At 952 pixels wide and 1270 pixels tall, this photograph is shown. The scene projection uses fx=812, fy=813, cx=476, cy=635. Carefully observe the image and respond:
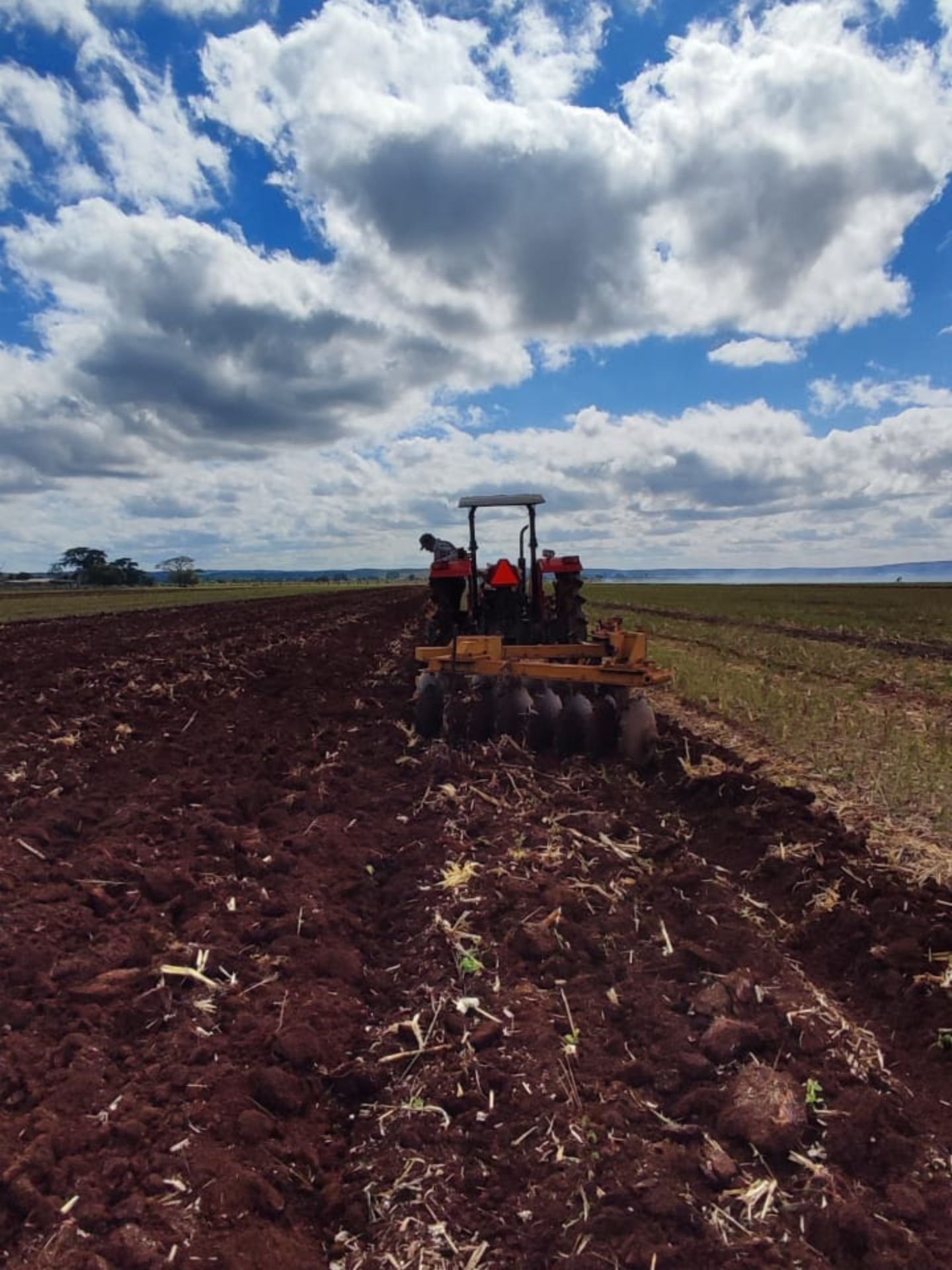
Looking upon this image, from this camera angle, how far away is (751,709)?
10.9 meters

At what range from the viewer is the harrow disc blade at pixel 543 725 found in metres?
8.06

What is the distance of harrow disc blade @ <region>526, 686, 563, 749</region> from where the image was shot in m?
8.06

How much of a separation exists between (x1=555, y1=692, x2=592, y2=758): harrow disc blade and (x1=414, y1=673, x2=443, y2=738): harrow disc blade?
4.45ft

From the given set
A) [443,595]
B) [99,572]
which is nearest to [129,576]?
[99,572]

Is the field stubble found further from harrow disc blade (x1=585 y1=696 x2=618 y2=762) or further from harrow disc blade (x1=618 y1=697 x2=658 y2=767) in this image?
harrow disc blade (x1=585 y1=696 x2=618 y2=762)

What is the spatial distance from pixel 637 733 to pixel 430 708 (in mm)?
2193

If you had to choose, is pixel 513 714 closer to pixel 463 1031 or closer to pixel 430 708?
pixel 430 708

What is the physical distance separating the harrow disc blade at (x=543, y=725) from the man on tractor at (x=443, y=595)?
9.06 ft

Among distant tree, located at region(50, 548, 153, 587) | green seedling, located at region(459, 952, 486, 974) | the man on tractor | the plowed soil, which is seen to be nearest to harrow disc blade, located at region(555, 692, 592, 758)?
the plowed soil

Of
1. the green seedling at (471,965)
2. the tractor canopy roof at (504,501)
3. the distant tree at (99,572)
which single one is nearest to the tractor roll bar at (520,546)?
the tractor canopy roof at (504,501)

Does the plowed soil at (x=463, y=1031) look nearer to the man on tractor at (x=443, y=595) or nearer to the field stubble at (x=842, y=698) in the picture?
the field stubble at (x=842, y=698)

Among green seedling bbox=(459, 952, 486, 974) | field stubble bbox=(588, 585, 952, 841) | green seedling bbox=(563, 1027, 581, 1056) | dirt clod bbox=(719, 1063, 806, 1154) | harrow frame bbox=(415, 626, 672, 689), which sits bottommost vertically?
field stubble bbox=(588, 585, 952, 841)

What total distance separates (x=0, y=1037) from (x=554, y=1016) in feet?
7.72

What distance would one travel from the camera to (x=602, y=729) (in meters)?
7.93
